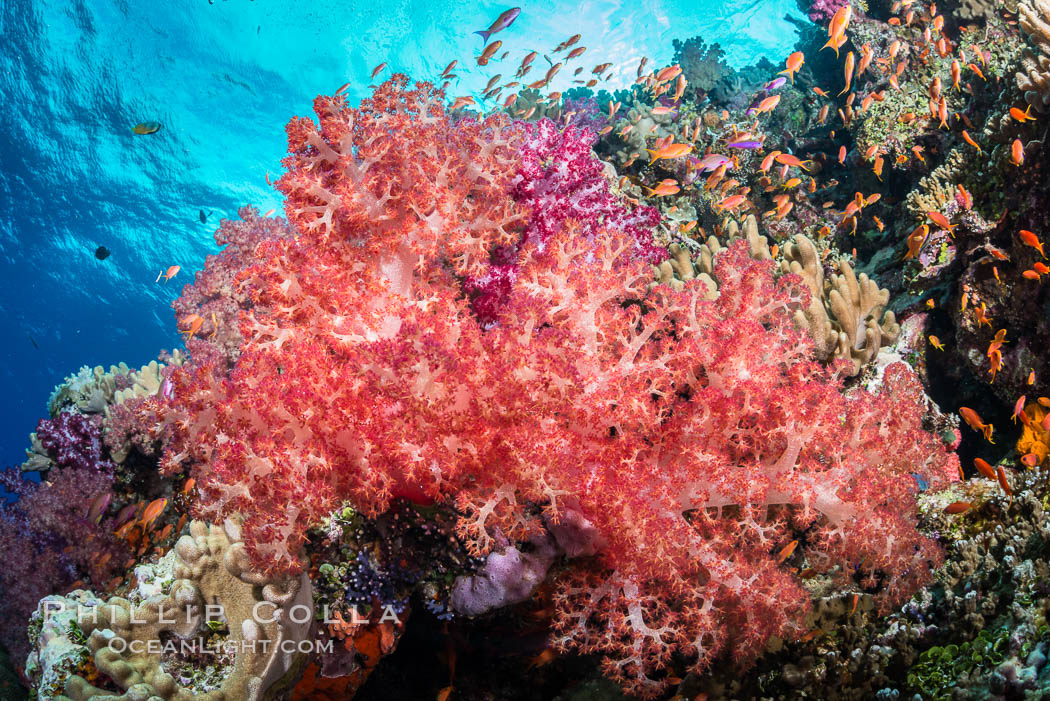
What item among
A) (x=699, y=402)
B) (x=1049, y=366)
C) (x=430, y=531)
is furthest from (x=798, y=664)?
(x=1049, y=366)

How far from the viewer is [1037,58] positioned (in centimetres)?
475

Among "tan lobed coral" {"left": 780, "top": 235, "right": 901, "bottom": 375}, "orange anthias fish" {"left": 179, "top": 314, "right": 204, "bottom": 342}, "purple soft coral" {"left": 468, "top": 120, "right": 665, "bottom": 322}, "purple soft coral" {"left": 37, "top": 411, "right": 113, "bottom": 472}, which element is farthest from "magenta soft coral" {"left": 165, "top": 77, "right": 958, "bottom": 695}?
"purple soft coral" {"left": 37, "top": 411, "right": 113, "bottom": 472}

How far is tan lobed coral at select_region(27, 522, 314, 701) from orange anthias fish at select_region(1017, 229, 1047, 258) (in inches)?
253

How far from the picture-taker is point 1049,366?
4285 mm

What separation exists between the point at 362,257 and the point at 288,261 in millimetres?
489

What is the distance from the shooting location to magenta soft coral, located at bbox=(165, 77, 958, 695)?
98.4 inches

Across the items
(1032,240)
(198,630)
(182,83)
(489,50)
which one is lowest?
(198,630)

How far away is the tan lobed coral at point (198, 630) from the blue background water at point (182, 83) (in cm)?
2363

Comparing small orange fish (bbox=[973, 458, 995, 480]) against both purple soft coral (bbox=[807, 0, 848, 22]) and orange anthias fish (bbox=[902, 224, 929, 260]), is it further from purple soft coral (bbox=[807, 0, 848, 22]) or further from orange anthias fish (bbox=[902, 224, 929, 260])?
purple soft coral (bbox=[807, 0, 848, 22])

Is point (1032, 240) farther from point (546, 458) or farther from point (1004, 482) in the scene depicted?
point (546, 458)

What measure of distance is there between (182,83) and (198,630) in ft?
86.2

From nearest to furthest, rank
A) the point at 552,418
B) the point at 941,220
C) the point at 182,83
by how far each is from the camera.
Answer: the point at 552,418, the point at 941,220, the point at 182,83

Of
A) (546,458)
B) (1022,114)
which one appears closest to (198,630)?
(546,458)

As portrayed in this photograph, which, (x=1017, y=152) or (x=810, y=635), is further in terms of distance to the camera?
(x=1017, y=152)
